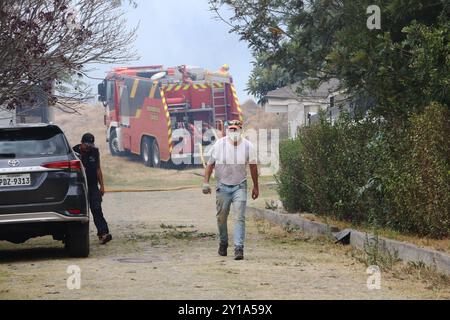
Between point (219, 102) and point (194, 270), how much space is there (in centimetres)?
3395

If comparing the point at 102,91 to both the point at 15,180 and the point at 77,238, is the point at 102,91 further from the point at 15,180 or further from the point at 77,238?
the point at 15,180

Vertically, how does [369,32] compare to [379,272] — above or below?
above

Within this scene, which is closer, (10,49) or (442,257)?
(442,257)

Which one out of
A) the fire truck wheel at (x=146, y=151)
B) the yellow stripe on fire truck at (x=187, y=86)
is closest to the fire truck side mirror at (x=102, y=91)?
the fire truck wheel at (x=146, y=151)

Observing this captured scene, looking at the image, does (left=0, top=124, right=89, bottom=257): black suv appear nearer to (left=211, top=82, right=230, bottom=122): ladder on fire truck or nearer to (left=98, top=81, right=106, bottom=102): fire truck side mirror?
(left=211, top=82, right=230, bottom=122): ladder on fire truck

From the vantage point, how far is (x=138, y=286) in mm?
10953

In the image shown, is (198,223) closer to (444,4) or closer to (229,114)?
(444,4)

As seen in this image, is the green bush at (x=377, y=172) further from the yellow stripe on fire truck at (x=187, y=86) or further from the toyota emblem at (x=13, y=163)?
the yellow stripe on fire truck at (x=187, y=86)

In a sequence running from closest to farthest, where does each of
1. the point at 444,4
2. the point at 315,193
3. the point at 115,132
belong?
the point at 444,4 → the point at 315,193 → the point at 115,132

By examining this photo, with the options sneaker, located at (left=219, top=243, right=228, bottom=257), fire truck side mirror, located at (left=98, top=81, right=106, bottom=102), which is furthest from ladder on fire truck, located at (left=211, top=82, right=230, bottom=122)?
sneaker, located at (left=219, top=243, right=228, bottom=257)

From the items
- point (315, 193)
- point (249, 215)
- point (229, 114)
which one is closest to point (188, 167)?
point (229, 114)

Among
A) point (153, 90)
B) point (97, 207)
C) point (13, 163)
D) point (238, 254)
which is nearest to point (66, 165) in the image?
point (13, 163)

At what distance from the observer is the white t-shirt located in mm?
13805
